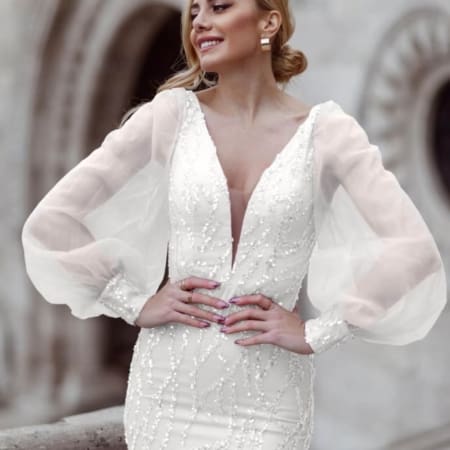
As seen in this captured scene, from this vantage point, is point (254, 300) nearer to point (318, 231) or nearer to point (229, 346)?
point (229, 346)

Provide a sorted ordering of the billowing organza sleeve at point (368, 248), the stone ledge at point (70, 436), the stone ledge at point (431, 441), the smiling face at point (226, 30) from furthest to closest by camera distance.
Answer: the stone ledge at point (431, 441) < the stone ledge at point (70, 436) < the smiling face at point (226, 30) < the billowing organza sleeve at point (368, 248)

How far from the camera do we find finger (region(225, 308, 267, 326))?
2154 millimetres

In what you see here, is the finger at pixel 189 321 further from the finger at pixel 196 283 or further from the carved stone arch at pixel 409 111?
the carved stone arch at pixel 409 111

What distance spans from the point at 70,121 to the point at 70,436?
5467mm

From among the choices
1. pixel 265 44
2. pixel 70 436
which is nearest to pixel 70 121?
pixel 70 436

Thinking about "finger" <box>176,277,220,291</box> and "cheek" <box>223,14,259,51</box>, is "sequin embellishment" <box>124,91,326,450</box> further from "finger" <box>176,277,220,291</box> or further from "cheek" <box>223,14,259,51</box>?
"cheek" <box>223,14,259,51</box>

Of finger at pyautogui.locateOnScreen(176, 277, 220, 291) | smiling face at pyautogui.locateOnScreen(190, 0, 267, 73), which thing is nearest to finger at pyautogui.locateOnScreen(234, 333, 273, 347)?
finger at pyautogui.locateOnScreen(176, 277, 220, 291)

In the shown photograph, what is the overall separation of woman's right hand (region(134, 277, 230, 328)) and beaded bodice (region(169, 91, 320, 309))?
3 centimetres

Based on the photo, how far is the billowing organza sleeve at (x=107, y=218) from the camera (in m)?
2.30

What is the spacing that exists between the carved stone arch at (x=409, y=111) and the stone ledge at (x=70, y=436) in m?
2.99

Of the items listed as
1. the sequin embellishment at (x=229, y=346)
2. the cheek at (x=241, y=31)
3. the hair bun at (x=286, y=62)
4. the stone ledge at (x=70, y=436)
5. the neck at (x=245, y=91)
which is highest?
the cheek at (x=241, y=31)

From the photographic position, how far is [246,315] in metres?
2.15

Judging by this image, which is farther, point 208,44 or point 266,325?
point 208,44

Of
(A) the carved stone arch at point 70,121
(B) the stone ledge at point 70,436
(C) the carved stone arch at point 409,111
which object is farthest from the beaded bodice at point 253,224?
(A) the carved stone arch at point 70,121
